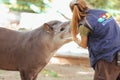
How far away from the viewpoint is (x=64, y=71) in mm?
8812

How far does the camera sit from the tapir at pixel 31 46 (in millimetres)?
6191

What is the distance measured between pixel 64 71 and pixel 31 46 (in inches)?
104

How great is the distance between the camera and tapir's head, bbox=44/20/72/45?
6379 millimetres

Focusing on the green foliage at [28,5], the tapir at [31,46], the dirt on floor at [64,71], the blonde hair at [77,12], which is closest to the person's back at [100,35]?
the blonde hair at [77,12]

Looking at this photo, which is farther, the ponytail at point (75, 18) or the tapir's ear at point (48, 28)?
the tapir's ear at point (48, 28)

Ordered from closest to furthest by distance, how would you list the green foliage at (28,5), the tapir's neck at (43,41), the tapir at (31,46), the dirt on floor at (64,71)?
1. the tapir at (31,46)
2. the tapir's neck at (43,41)
3. the dirt on floor at (64,71)
4. the green foliage at (28,5)

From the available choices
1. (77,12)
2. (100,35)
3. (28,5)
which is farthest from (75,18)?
(28,5)

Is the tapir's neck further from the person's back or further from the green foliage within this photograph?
the green foliage

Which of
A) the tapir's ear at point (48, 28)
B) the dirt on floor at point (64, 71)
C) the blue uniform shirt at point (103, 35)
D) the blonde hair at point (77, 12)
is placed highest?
the blonde hair at point (77, 12)

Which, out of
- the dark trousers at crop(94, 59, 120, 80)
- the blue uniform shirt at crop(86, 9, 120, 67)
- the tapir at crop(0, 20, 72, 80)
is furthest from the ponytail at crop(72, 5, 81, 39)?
the tapir at crop(0, 20, 72, 80)

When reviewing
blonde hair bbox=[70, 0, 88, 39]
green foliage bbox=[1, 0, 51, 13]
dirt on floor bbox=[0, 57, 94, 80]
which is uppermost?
blonde hair bbox=[70, 0, 88, 39]

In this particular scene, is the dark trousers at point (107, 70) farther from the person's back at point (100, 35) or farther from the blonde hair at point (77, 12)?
the blonde hair at point (77, 12)

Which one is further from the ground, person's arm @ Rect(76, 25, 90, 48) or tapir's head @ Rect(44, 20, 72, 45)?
person's arm @ Rect(76, 25, 90, 48)

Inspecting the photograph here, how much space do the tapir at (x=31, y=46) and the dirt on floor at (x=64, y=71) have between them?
4.94ft
